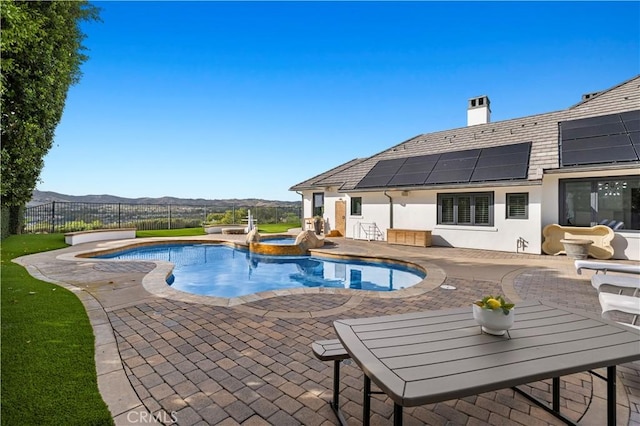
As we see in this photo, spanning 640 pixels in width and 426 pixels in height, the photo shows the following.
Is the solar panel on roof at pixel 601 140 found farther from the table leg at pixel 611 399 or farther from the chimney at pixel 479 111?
the table leg at pixel 611 399

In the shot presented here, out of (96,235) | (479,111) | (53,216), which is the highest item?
(479,111)

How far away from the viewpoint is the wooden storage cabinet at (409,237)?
12.3 m

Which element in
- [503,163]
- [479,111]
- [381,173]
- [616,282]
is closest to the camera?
[616,282]

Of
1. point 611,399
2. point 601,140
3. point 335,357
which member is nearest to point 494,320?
point 611,399

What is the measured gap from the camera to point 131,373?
2846 millimetres

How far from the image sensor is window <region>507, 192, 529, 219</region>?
34.2 ft

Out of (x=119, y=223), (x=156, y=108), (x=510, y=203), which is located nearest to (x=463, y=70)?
(x=510, y=203)

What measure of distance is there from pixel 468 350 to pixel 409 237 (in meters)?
11.3

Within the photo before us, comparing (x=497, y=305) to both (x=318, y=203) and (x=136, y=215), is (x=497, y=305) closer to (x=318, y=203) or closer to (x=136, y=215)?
(x=318, y=203)

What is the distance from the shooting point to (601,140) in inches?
390

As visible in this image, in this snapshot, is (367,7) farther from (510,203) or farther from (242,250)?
(242,250)

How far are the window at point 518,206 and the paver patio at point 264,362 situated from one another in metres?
4.29

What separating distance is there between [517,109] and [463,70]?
18.9 feet

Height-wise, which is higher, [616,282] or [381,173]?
[381,173]
